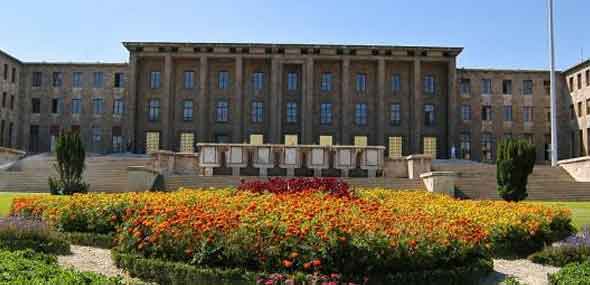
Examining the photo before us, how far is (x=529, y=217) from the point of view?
1278 centimetres

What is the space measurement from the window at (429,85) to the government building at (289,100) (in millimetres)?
93

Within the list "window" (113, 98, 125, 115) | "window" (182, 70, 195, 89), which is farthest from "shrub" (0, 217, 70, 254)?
"window" (113, 98, 125, 115)

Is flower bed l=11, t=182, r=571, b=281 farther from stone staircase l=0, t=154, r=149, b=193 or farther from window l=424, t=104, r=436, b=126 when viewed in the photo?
window l=424, t=104, r=436, b=126

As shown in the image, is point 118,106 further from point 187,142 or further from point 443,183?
point 443,183

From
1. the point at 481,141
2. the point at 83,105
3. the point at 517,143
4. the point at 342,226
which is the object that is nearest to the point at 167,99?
the point at 83,105

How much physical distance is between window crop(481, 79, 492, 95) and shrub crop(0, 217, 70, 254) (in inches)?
A: 1825

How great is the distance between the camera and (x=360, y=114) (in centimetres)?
5009

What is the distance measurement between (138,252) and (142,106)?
137 feet

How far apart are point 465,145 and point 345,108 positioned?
36.8 ft

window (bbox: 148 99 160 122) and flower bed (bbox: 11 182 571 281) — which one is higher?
window (bbox: 148 99 160 122)

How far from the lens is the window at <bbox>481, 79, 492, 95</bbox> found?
5194cm

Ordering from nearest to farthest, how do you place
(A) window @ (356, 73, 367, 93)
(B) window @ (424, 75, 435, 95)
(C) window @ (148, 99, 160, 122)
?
(C) window @ (148, 99, 160, 122) → (B) window @ (424, 75, 435, 95) → (A) window @ (356, 73, 367, 93)

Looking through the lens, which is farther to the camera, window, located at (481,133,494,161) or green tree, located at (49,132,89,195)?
window, located at (481,133,494,161)

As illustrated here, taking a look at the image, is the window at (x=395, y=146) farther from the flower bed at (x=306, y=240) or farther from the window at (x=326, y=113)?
the flower bed at (x=306, y=240)
